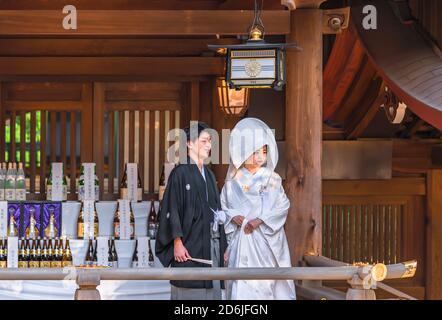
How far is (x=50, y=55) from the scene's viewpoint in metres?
11.6

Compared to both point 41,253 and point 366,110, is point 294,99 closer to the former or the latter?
point 41,253

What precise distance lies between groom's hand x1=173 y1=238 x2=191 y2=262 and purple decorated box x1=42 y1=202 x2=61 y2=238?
8.51 ft

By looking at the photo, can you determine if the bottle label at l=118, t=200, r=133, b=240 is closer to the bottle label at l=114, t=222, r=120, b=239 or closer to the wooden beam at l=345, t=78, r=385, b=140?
the bottle label at l=114, t=222, r=120, b=239

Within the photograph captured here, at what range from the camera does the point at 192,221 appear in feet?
24.9

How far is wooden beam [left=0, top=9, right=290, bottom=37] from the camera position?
839cm

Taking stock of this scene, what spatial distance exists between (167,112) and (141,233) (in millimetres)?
2625

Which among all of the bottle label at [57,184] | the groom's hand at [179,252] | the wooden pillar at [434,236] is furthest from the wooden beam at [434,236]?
the groom's hand at [179,252]

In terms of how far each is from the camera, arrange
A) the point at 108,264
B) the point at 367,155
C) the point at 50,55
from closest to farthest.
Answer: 1. the point at 108,264
2. the point at 50,55
3. the point at 367,155

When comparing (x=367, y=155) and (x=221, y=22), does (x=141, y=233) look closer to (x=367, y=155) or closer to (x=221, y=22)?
(x=221, y=22)

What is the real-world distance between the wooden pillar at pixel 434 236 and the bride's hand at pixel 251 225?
6.06m

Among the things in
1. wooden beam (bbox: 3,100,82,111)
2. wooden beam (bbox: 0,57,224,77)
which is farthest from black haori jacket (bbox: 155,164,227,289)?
wooden beam (bbox: 3,100,82,111)

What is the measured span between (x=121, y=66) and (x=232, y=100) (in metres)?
1.53
